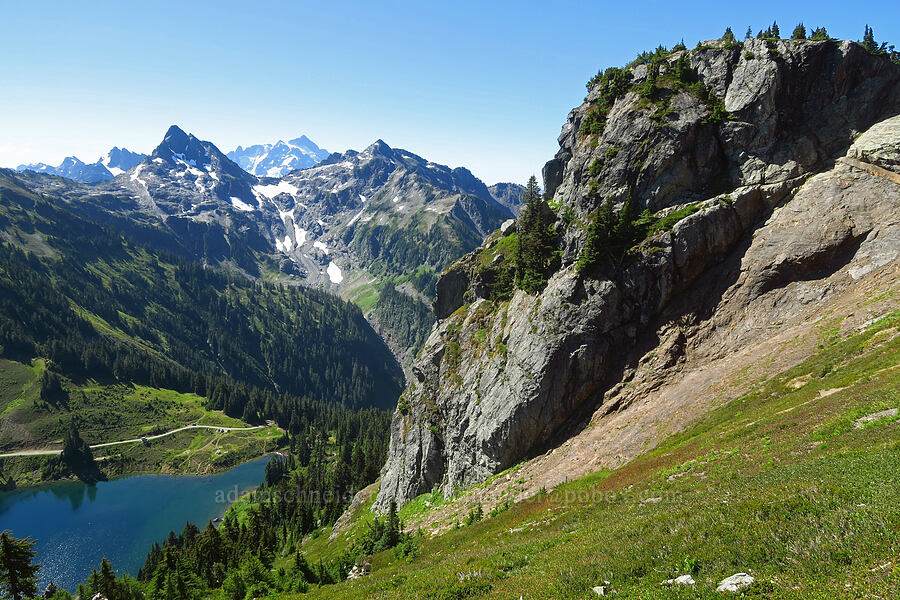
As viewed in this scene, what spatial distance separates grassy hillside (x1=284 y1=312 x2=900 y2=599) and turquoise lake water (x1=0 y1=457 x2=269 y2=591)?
5356 inches

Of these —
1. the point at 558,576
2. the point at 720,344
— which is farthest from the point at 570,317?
the point at 558,576

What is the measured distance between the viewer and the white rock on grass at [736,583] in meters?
10.4

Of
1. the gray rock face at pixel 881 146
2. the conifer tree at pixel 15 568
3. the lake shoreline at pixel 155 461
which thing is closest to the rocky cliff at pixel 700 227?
the gray rock face at pixel 881 146

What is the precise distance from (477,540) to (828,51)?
70.2 metres

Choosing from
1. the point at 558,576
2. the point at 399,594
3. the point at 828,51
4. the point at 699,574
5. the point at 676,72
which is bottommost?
the point at 399,594

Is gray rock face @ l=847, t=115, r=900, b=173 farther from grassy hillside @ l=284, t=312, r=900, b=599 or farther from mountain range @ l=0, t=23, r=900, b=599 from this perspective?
grassy hillside @ l=284, t=312, r=900, b=599

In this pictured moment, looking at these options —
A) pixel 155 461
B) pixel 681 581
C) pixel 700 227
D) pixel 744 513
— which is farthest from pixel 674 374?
pixel 155 461

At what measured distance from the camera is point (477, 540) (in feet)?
103

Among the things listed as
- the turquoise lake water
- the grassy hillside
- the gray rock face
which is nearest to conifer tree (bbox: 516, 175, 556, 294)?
the grassy hillside

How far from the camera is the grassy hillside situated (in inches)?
427

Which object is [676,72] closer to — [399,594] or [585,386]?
[585,386]

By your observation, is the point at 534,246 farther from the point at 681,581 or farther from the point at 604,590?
the point at 681,581

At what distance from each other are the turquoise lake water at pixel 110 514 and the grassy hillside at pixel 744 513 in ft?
446

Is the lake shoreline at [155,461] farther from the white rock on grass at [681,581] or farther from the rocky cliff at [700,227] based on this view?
the white rock on grass at [681,581]
